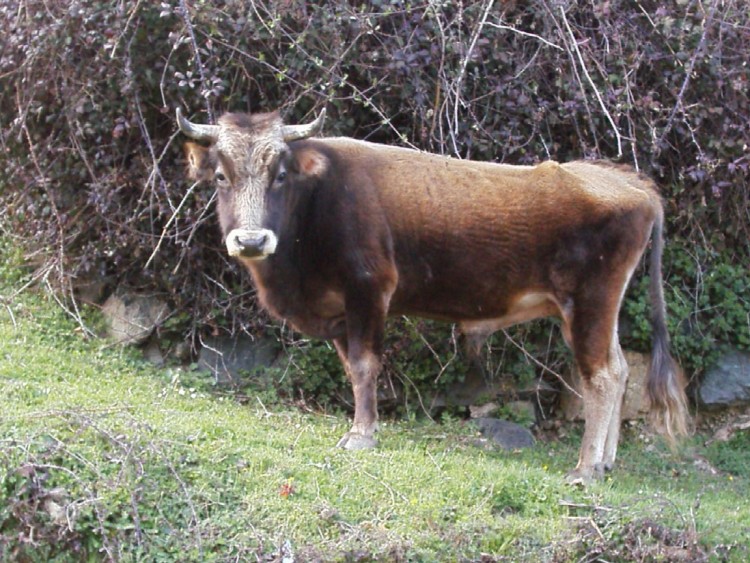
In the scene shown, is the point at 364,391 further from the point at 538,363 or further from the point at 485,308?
the point at 538,363

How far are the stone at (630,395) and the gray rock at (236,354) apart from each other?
7.88 ft

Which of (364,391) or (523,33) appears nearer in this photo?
(364,391)

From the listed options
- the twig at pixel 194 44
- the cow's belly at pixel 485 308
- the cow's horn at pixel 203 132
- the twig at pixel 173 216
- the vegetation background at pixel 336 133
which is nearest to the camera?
the cow's horn at pixel 203 132

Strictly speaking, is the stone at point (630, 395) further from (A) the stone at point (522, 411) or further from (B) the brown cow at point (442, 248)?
(B) the brown cow at point (442, 248)

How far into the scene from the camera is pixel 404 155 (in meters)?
7.25

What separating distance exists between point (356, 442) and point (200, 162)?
2019mm

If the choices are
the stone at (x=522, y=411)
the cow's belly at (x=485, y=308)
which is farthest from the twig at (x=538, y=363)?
the cow's belly at (x=485, y=308)

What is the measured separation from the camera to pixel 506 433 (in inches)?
316

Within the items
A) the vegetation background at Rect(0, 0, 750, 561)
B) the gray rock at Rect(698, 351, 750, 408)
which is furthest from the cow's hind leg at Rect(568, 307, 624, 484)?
the gray rock at Rect(698, 351, 750, 408)

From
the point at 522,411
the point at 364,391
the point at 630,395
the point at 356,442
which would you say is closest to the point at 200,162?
the point at 364,391

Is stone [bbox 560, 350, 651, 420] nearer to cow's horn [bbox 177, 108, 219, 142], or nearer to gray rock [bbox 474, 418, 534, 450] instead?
gray rock [bbox 474, 418, 534, 450]

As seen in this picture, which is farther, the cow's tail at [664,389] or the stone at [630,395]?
the stone at [630,395]

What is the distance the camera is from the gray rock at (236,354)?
8.51 metres

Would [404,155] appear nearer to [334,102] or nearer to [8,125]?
[334,102]
